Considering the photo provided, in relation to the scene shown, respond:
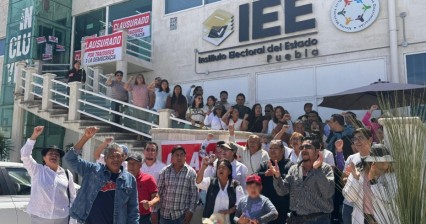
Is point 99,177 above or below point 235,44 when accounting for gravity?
below

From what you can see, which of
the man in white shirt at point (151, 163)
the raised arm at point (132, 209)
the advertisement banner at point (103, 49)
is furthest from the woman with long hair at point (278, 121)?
the advertisement banner at point (103, 49)

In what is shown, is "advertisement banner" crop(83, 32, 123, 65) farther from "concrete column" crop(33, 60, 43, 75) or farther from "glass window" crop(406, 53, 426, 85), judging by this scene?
"glass window" crop(406, 53, 426, 85)

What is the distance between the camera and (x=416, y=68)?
995 cm

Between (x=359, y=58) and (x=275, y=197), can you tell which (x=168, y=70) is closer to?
(x=359, y=58)

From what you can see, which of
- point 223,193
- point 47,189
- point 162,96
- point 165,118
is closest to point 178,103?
point 162,96

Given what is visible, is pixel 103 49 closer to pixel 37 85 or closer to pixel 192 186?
pixel 37 85

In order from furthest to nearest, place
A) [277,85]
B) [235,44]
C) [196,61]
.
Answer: [196,61]
[235,44]
[277,85]

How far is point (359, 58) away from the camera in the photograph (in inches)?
418

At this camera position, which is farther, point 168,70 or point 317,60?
point 168,70

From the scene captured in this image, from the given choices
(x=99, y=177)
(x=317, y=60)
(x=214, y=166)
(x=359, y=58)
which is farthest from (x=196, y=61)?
(x=99, y=177)

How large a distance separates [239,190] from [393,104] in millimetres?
2874

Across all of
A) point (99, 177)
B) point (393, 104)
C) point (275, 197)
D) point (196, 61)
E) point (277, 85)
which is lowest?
point (275, 197)

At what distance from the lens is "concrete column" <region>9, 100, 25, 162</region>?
13939 mm

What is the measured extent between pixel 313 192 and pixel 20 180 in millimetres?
3874
